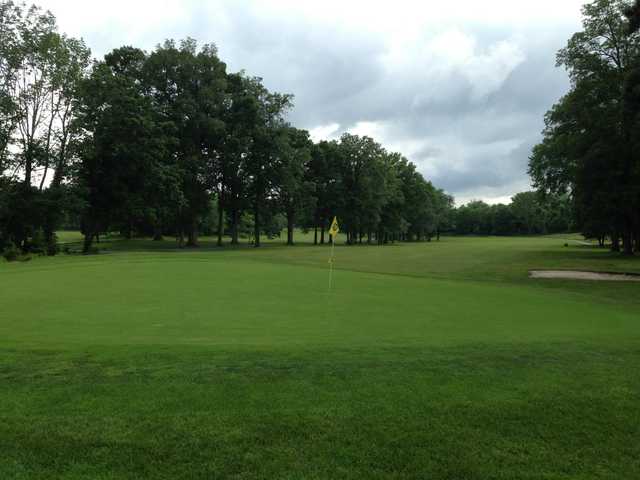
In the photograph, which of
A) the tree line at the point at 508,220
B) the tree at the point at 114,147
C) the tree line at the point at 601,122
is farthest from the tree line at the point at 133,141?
the tree line at the point at 508,220

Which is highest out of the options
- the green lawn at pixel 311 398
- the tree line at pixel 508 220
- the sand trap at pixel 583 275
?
the tree line at pixel 508 220

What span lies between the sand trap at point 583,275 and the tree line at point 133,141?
36451mm

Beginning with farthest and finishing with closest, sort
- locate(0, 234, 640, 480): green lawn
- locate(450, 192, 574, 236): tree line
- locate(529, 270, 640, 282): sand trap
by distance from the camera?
locate(450, 192, 574, 236): tree line
locate(529, 270, 640, 282): sand trap
locate(0, 234, 640, 480): green lawn

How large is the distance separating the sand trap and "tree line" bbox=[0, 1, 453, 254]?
36.5 meters

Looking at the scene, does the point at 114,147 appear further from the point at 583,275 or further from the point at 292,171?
the point at 583,275

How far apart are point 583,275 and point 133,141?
135ft

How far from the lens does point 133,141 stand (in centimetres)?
4359

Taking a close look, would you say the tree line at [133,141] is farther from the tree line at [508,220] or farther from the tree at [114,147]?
the tree line at [508,220]

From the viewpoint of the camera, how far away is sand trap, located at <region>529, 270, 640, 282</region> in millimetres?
21953

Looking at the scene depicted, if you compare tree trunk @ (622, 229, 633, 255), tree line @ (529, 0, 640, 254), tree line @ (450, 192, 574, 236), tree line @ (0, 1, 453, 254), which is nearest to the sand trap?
tree line @ (529, 0, 640, 254)

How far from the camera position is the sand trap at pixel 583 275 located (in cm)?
2195

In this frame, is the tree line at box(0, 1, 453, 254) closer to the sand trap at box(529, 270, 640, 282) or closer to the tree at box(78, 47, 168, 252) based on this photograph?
the tree at box(78, 47, 168, 252)

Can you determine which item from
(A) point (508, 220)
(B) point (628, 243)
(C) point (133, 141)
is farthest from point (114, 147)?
(A) point (508, 220)

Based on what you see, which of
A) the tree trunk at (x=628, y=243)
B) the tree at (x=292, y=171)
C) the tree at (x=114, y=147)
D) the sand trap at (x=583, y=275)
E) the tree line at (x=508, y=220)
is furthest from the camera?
the tree line at (x=508, y=220)
